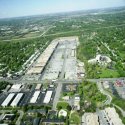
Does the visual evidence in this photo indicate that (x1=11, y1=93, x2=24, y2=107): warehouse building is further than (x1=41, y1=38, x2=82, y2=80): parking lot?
No

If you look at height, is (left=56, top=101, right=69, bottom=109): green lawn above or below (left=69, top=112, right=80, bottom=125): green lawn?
below

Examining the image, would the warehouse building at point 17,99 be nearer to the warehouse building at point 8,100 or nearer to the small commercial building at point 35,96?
the warehouse building at point 8,100

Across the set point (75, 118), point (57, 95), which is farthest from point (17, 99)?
point (75, 118)

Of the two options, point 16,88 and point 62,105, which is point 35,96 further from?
point 16,88

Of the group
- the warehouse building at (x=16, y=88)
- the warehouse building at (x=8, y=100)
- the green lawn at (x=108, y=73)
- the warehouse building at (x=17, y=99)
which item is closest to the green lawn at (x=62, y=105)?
the warehouse building at (x=17, y=99)

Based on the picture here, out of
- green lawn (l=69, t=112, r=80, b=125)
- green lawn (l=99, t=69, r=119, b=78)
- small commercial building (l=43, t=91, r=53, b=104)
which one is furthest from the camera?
green lawn (l=99, t=69, r=119, b=78)

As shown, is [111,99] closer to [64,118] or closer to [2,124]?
[64,118]

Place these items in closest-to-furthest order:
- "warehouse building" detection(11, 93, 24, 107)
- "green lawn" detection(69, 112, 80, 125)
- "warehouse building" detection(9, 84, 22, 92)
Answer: "green lawn" detection(69, 112, 80, 125), "warehouse building" detection(11, 93, 24, 107), "warehouse building" detection(9, 84, 22, 92)

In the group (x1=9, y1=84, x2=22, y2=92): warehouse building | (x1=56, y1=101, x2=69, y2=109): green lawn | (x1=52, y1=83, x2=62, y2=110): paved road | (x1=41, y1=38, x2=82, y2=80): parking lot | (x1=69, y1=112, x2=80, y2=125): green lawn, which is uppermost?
(x1=69, y1=112, x2=80, y2=125): green lawn

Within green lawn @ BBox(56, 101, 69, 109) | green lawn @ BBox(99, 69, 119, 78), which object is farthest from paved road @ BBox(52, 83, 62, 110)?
green lawn @ BBox(99, 69, 119, 78)

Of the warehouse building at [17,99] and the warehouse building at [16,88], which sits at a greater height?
the warehouse building at [17,99]

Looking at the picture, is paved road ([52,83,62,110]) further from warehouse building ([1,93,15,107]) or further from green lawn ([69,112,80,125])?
warehouse building ([1,93,15,107])

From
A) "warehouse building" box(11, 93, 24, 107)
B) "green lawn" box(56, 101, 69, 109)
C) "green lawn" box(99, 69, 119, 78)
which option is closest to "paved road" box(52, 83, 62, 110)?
"green lawn" box(56, 101, 69, 109)

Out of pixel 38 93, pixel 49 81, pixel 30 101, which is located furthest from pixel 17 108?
pixel 49 81
